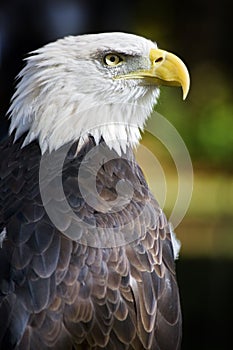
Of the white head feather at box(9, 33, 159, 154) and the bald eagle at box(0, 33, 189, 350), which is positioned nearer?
the bald eagle at box(0, 33, 189, 350)

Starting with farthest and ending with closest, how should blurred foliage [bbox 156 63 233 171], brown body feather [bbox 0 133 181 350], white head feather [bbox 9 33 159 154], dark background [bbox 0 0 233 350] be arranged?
1. blurred foliage [bbox 156 63 233 171]
2. dark background [bbox 0 0 233 350]
3. white head feather [bbox 9 33 159 154]
4. brown body feather [bbox 0 133 181 350]

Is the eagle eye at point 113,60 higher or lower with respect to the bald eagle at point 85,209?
higher

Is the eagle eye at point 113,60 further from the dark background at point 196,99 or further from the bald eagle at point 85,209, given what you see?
the dark background at point 196,99

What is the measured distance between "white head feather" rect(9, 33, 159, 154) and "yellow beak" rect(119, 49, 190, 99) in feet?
0.06

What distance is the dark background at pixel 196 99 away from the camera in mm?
5113

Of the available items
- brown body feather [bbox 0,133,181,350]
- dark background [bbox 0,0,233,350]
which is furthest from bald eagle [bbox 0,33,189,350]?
dark background [bbox 0,0,233,350]

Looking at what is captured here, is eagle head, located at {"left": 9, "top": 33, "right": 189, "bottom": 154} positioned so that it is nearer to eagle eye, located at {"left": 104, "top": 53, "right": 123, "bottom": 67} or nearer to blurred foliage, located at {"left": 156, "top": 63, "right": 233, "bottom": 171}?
eagle eye, located at {"left": 104, "top": 53, "right": 123, "bottom": 67}

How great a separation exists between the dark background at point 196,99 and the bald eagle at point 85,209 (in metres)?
2.45

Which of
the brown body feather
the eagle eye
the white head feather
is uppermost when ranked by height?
the eagle eye

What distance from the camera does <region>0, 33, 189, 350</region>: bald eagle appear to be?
206 cm

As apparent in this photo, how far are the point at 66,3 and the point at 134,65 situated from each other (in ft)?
15.1

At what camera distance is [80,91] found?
2346mm

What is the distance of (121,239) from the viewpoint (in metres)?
2.17

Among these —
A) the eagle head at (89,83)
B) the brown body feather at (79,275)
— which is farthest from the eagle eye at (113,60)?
the brown body feather at (79,275)
